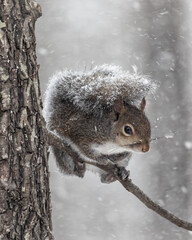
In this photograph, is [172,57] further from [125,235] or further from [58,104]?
[58,104]

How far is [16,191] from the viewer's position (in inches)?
56.1

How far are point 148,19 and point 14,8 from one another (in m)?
5.09

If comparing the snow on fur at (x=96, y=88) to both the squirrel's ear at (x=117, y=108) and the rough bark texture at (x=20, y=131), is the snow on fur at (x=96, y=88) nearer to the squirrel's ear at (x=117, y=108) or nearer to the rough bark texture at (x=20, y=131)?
the squirrel's ear at (x=117, y=108)

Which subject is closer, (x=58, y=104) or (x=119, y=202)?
(x=58, y=104)

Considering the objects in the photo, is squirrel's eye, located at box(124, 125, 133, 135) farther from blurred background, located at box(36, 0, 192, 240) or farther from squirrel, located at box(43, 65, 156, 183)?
blurred background, located at box(36, 0, 192, 240)

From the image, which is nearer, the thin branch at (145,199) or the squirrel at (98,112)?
the thin branch at (145,199)

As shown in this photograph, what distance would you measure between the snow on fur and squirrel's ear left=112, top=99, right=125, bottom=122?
0.03 metres

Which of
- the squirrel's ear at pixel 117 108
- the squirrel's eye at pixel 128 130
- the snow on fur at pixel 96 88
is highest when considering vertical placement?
the snow on fur at pixel 96 88

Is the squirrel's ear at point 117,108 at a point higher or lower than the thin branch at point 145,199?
higher

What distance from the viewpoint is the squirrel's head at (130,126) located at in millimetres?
2215

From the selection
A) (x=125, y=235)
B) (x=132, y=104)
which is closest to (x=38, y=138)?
(x=132, y=104)

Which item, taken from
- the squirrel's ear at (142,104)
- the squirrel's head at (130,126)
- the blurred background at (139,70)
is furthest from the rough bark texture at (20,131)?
the blurred background at (139,70)

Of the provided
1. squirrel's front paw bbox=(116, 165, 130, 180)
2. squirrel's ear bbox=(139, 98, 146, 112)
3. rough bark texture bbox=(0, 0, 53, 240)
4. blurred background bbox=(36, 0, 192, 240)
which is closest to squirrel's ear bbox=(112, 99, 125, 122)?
squirrel's ear bbox=(139, 98, 146, 112)

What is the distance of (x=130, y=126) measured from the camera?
2275 mm
